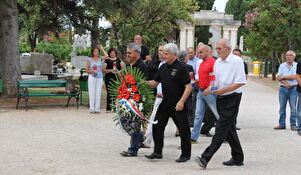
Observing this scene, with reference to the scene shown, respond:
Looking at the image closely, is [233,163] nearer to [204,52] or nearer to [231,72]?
[231,72]

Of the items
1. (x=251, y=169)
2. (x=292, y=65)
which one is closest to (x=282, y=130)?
(x=292, y=65)

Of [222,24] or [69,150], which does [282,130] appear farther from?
[222,24]

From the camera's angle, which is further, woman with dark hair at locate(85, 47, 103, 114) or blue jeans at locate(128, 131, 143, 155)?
woman with dark hair at locate(85, 47, 103, 114)

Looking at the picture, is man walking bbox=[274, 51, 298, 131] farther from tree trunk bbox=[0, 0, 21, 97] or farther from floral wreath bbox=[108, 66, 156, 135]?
tree trunk bbox=[0, 0, 21, 97]

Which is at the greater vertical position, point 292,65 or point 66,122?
point 292,65

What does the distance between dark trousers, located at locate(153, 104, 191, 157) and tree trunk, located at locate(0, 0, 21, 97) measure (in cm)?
940

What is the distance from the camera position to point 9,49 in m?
15.8

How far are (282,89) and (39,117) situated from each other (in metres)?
5.90

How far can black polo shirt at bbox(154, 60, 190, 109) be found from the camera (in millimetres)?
7438

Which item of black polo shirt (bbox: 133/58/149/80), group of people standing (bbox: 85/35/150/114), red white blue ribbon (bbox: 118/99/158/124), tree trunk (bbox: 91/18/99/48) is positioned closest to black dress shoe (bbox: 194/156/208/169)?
red white blue ribbon (bbox: 118/99/158/124)

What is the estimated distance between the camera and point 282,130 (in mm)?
11195

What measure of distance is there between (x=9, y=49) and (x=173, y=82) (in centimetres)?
971

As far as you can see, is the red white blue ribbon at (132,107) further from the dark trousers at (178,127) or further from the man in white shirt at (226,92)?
the man in white shirt at (226,92)

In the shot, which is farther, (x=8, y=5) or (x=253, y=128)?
(x=8, y=5)
